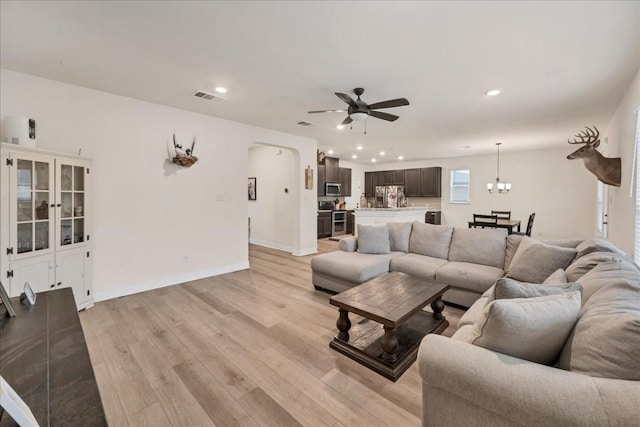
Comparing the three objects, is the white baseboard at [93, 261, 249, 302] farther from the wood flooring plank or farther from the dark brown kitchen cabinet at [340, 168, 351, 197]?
the dark brown kitchen cabinet at [340, 168, 351, 197]

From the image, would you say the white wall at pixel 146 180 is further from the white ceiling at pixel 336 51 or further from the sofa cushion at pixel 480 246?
the sofa cushion at pixel 480 246

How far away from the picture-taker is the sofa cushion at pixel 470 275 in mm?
3011

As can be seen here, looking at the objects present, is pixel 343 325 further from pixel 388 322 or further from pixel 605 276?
pixel 605 276

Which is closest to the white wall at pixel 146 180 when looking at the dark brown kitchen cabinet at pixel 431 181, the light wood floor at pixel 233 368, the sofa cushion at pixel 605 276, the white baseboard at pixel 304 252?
the light wood floor at pixel 233 368

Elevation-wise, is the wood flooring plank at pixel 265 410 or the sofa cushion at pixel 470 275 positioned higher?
the sofa cushion at pixel 470 275

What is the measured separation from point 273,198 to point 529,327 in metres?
6.25

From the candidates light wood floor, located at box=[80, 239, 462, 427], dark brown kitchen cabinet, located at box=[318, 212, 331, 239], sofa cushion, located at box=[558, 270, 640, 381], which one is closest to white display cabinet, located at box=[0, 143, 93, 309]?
light wood floor, located at box=[80, 239, 462, 427]

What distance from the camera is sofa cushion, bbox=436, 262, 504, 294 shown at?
119 inches

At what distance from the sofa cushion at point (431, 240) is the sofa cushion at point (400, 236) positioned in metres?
0.07

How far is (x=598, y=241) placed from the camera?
94.3 inches

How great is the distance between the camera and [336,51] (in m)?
2.46

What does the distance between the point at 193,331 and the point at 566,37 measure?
13.8 ft

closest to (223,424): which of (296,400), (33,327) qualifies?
(296,400)

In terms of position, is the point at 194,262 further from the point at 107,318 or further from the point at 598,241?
the point at 598,241
